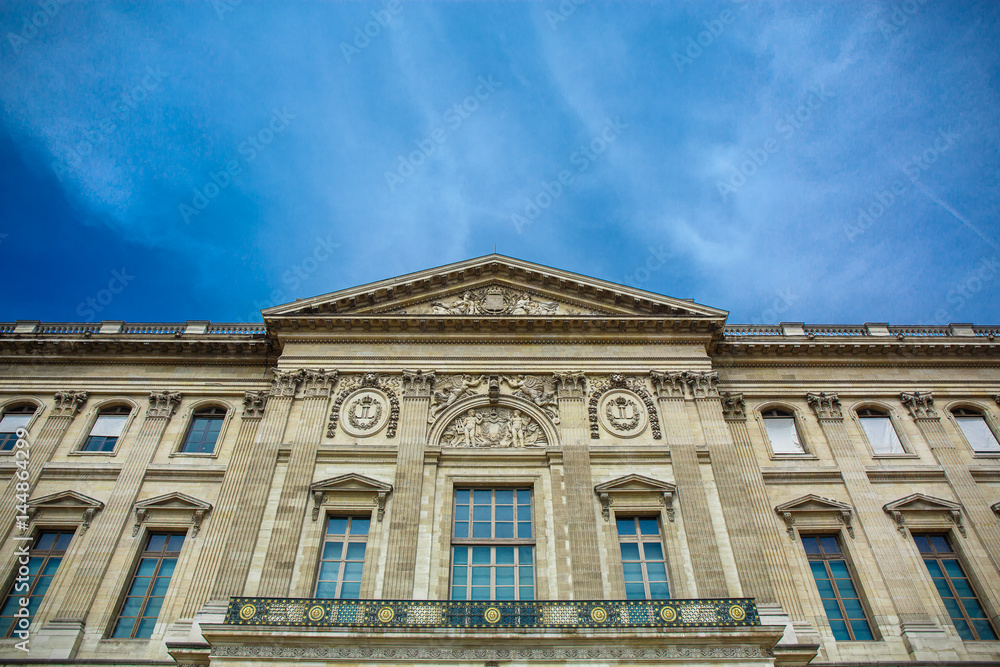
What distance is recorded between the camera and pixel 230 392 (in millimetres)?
21547

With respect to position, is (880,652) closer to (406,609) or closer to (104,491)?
(406,609)

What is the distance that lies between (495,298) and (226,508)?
31.5ft

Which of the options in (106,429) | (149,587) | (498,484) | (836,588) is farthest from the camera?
(106,429)

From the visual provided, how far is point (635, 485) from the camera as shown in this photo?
1816 cm

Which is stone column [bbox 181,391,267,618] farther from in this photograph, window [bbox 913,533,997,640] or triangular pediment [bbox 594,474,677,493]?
window [bbox 913,533,997,640]

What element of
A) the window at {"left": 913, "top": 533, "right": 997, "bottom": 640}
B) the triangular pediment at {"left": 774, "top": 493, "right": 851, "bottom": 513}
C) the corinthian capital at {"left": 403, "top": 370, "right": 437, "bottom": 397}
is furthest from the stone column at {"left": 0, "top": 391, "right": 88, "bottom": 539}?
the window at {"left": 913, "top": 533, "right": 997, "bottom": 640}

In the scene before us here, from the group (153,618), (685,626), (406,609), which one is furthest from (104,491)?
(685,626)

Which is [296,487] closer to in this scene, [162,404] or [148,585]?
[148,585]

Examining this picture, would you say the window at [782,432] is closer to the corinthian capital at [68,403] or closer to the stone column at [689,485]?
the stone column at [689,485]

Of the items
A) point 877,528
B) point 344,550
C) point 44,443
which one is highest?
point 44,443

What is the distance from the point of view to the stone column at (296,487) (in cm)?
1650

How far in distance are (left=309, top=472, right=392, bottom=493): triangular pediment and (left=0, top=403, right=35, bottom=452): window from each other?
9752 millimetres

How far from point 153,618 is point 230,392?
6.69 metres

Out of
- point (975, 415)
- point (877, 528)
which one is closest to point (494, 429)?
point (877, 528)
